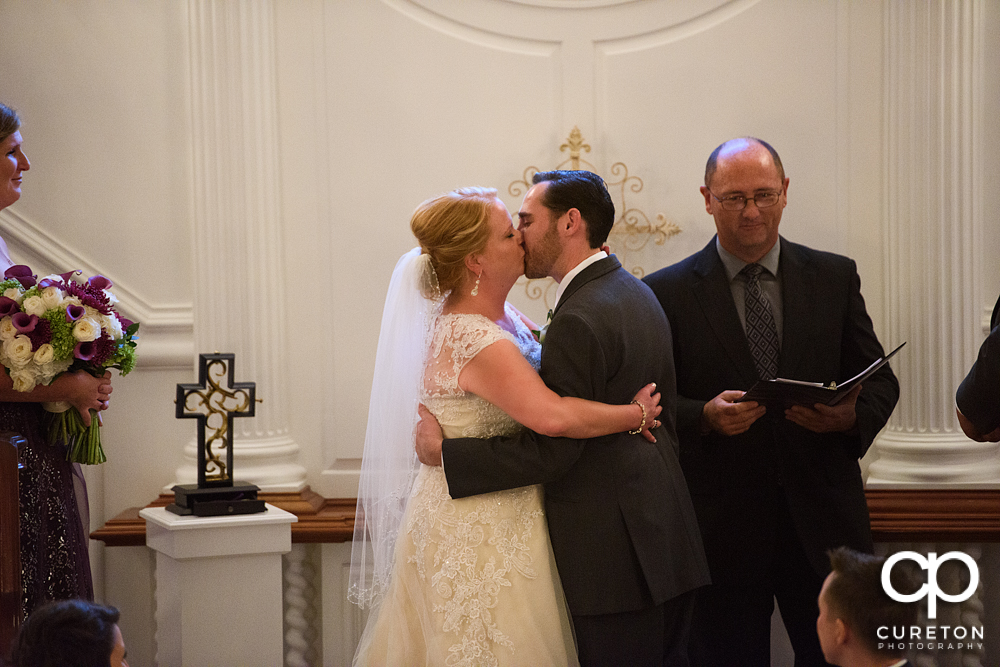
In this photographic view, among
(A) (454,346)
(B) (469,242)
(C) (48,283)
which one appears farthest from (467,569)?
(C) (48,283)

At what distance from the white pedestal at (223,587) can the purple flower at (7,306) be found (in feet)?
3.06

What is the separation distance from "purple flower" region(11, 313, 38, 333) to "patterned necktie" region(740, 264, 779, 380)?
7.44 ft

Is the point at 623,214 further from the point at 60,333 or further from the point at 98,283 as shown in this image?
the point at 60,333

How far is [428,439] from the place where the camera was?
2.70 metres

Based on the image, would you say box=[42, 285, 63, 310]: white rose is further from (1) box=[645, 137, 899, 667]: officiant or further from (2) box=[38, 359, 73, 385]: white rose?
(1) box=[645, 137, 899, 667]: officiant

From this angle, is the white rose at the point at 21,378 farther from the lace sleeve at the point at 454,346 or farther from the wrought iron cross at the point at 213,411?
the lace sleeve at the point at 454,346

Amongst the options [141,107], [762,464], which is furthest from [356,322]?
[762,464]

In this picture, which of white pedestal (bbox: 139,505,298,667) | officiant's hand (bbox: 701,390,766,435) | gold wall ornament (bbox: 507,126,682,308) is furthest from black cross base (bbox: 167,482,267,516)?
officiant's hand (bbox: 701,390,766,435)

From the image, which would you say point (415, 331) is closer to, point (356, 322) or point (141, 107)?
point (356, 322)

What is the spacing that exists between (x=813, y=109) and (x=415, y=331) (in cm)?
218

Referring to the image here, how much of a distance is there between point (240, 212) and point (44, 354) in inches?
50.5

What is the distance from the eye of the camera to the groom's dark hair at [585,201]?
8.93 feet

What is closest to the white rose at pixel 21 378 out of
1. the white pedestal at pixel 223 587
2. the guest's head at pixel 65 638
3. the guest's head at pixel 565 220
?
the white pedestal at pixel 223 587

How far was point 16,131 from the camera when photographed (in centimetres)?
308
